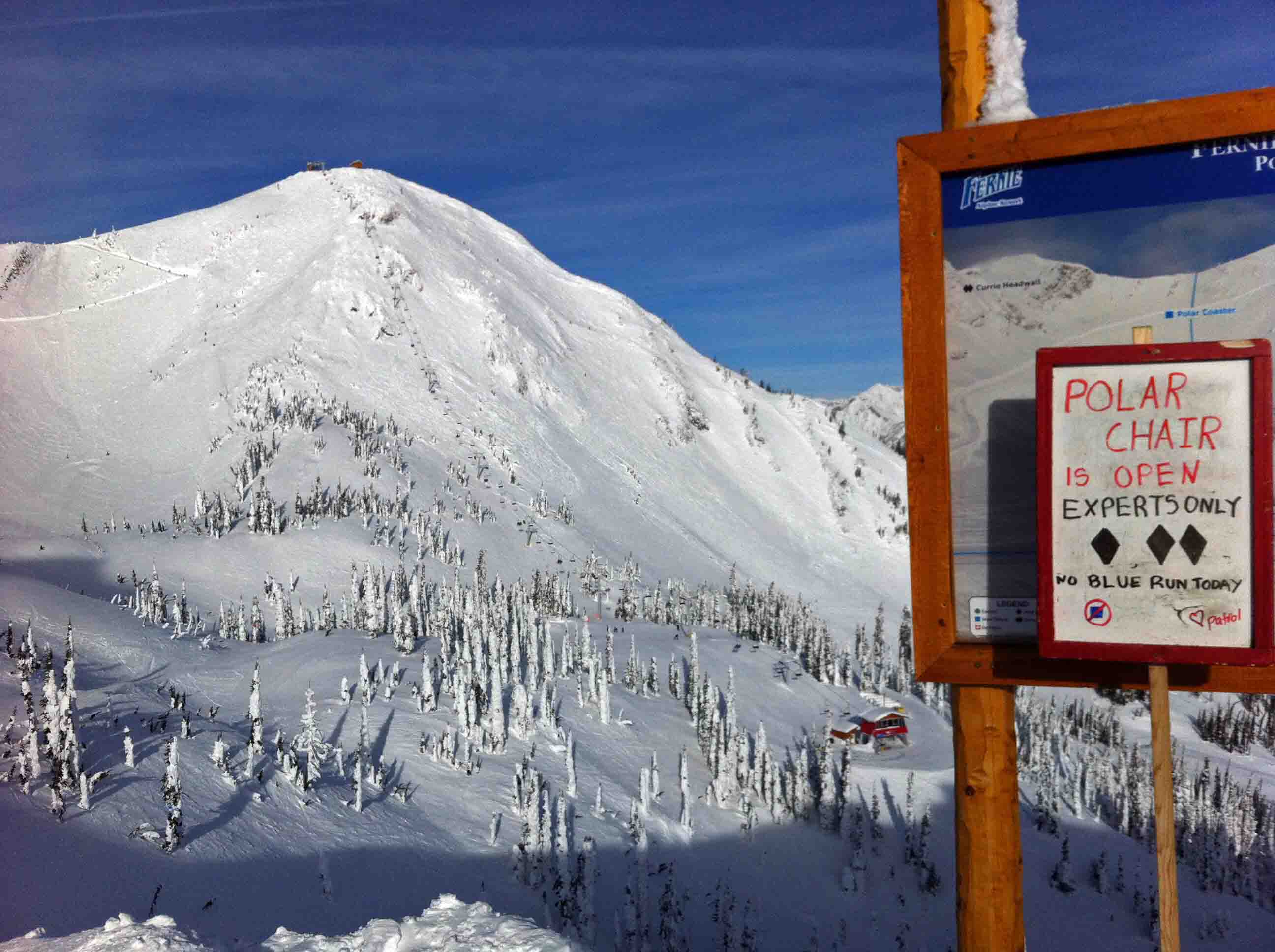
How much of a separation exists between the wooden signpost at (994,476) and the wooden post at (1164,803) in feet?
0.05

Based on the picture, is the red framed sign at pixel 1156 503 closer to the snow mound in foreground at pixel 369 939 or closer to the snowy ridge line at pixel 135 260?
the snow mound in foreground at pixel 369 939

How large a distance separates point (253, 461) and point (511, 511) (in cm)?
2153

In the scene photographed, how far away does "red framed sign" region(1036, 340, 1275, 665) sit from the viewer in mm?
3627

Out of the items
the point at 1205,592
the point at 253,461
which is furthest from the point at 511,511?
the point at 1205,592

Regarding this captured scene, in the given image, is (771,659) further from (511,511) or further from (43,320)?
(43,320)

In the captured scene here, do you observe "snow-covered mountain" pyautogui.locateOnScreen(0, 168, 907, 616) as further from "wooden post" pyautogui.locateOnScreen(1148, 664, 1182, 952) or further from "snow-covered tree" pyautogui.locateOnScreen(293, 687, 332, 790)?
"wooden post" pyautogui.locateOnScreen(1148, 664, 1182, 952)

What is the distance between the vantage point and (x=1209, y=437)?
3674mm

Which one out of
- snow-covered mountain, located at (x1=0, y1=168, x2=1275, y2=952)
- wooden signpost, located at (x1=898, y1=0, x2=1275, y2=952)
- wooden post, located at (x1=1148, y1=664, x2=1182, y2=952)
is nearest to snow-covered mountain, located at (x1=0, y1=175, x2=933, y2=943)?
snow-covered mountain, located at (x1=0, y1=168, x2=1275, y2=952)

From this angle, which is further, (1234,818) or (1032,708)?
(1032,708)

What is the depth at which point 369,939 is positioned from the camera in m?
6.45

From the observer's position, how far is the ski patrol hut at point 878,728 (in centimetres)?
4050

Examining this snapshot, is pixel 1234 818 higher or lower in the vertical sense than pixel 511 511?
lower

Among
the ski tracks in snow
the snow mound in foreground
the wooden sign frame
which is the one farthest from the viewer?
the ski tracks in snow

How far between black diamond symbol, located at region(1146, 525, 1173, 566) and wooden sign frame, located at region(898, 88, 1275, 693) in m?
Result: 0.63
